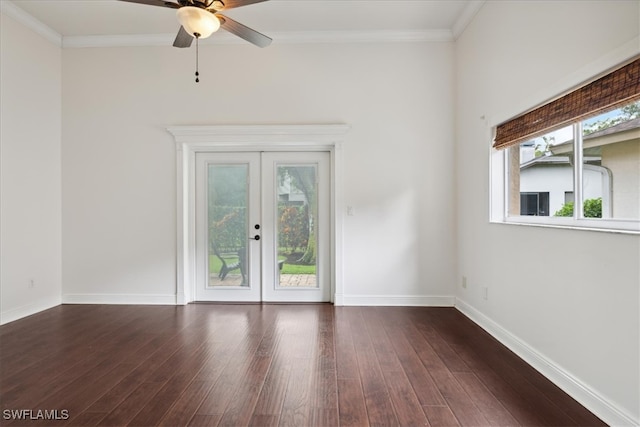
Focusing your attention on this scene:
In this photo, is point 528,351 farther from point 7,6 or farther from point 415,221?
point 7,6

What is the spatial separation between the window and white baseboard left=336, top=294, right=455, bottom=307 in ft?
4.77

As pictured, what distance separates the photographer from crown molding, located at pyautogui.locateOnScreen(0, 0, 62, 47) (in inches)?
134

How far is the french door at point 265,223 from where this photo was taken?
419 cm

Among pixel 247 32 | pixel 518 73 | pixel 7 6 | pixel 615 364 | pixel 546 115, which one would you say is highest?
pixel 7 6

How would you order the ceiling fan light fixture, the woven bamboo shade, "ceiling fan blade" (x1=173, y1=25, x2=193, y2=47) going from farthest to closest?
1. "ceiling fan blade" (x1=173, y1=25, x2=193, y2=47)
2. the ceiling fan light fixture
3. the woven bamboo shade

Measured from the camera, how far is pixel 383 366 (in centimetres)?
244

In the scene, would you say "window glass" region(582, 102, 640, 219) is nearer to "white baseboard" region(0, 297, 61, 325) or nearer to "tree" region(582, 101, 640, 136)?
"tree" region(582, 101, 640, 136)

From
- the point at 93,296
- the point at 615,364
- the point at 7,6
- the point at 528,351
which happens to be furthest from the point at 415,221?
the point at 7,6

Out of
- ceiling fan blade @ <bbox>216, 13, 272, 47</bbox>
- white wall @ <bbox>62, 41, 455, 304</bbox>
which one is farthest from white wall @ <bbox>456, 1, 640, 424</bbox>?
ceiling fan blade @ <bbox>216, 13, 272, 47</bbox>

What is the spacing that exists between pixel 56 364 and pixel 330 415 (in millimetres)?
2259

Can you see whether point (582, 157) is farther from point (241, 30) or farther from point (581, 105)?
point (241, 30)

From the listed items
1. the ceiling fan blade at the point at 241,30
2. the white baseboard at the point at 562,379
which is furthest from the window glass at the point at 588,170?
the ceiling fan blade at the point at 241,30

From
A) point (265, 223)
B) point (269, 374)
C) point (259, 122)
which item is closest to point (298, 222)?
point (265, 223)

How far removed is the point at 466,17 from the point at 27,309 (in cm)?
604
